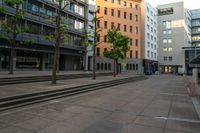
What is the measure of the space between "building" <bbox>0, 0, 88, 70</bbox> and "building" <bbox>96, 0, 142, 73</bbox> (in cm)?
848

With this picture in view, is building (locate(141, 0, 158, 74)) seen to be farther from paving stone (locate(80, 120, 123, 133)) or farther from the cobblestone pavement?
paving stone (locate(80, 120, 123, 133))

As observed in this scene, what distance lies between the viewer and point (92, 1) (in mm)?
47750

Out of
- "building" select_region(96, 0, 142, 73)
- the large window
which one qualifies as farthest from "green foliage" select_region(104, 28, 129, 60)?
the large window

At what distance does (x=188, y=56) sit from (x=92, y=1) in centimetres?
4446

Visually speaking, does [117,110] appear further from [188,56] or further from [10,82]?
[188,56]

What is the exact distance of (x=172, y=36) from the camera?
78.7 m

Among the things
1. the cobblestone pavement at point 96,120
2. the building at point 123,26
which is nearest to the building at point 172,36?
the building at point 123,26

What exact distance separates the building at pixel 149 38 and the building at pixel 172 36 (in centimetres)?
527

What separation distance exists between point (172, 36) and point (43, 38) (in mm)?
59436

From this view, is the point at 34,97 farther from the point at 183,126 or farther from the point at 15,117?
the point at 183,126

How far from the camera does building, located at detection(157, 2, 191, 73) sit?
76.2m

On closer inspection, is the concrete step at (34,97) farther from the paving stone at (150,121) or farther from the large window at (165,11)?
the large window at (165,11)

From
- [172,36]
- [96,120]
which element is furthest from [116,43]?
[172,36]

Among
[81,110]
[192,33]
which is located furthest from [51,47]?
[192,33]
